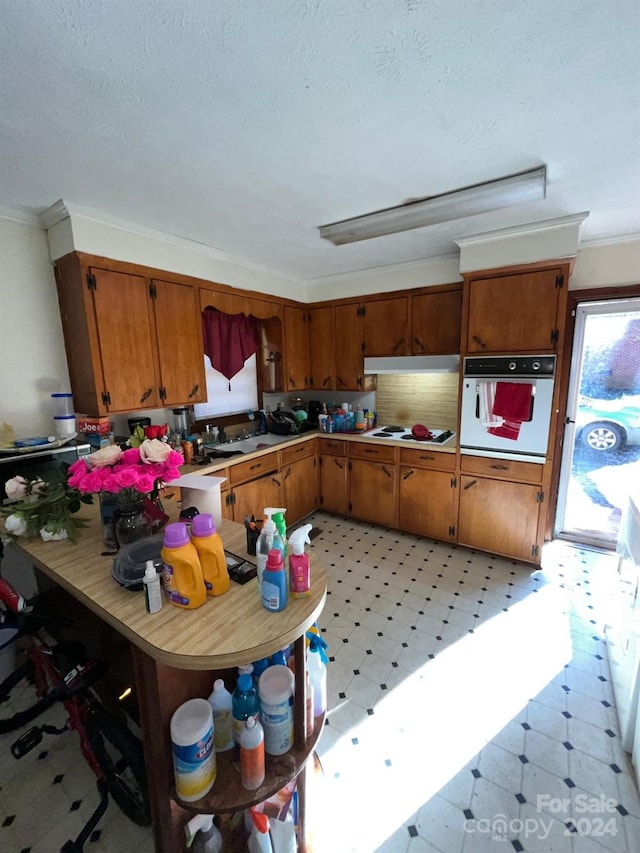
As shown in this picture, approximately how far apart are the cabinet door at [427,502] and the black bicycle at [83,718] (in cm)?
Result: 243

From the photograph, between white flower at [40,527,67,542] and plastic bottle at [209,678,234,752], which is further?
white flower at [40,527,67,542]

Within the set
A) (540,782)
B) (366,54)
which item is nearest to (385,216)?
(366,54)

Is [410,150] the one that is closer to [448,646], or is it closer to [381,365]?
[381,365]

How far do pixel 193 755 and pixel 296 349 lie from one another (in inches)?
125

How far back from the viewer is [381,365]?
3268 millimetres

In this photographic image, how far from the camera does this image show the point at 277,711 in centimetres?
95

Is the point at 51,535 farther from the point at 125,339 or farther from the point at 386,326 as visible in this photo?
the point at 386,326

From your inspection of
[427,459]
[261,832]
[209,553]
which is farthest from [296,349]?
[261,832]

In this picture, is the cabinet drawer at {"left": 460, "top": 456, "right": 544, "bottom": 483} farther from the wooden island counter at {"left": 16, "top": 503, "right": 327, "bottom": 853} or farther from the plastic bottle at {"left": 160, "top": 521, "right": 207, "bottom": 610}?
the plastic bottle at {"left": 160, "top": 521, "right": 207, "bottom": 610}

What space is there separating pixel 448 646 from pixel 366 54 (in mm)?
2573

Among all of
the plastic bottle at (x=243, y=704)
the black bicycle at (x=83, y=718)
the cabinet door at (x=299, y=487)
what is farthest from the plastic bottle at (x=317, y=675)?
the cabinet door at (x=299, y=487)

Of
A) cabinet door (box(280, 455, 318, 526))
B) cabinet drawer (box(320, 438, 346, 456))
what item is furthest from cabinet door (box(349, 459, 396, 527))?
cabinet door (box(280, 455, 318, 526))

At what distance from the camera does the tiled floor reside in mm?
1206

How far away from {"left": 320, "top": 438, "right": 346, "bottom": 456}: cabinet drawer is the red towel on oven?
138 cm
